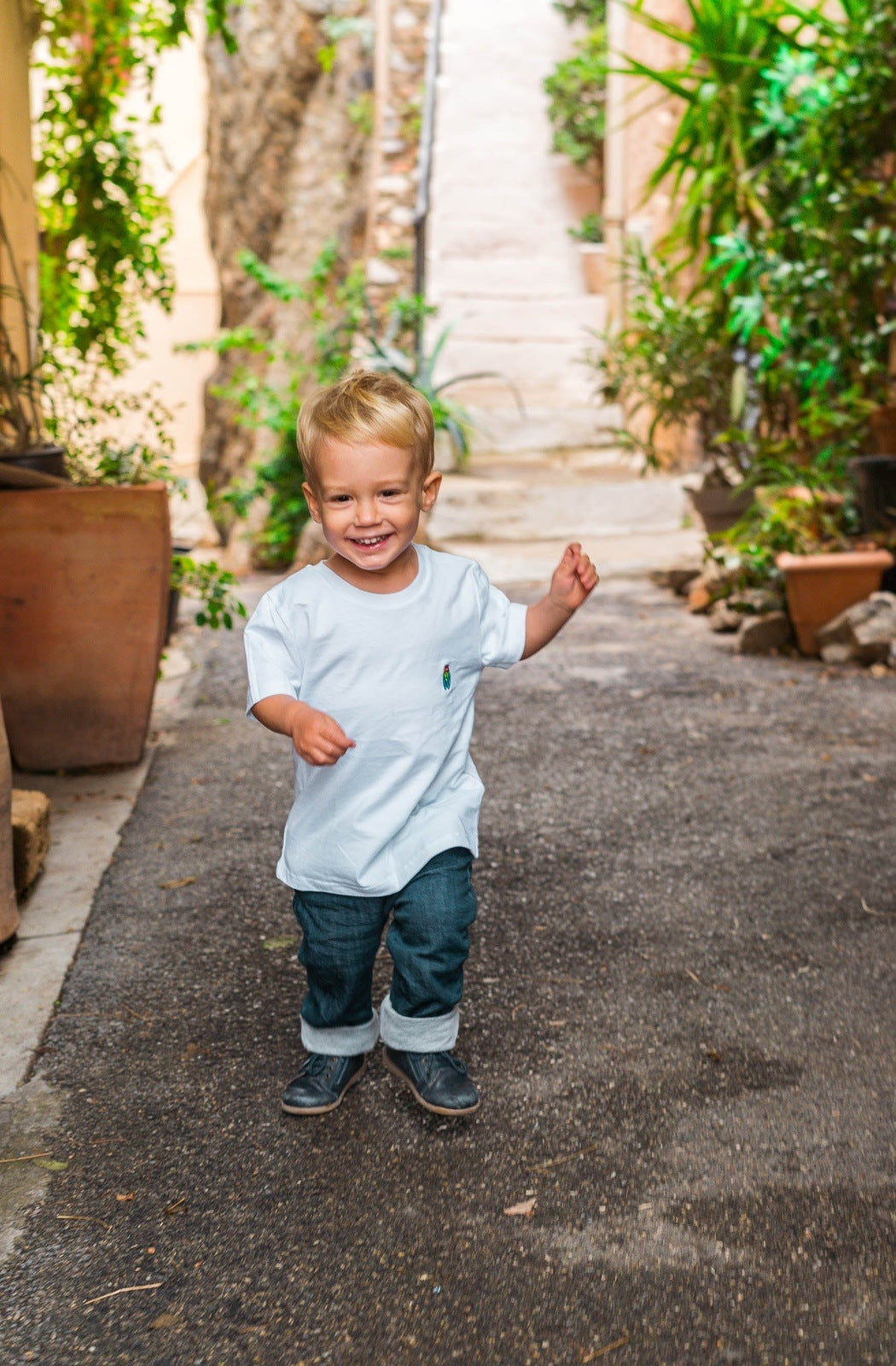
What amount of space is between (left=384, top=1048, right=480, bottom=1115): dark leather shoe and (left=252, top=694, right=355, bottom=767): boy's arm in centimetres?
55

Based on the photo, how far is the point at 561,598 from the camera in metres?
1.81

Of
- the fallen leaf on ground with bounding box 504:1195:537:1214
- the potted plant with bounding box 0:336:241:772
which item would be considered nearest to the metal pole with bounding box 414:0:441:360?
the potted plant with bounding box 0:336:241:772

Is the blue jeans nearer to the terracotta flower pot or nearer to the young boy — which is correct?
the young boy

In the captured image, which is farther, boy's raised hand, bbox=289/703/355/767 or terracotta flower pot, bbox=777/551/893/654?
terracotta flower pot, bbox=777/551/893/654

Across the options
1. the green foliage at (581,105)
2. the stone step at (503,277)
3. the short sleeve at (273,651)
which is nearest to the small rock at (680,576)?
the stone step at (503,277)

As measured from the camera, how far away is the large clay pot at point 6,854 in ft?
7.16

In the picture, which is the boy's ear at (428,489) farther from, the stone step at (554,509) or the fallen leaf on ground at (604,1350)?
the stone step at (554,509)

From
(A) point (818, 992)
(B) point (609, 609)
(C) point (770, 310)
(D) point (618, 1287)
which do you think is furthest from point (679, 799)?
(C) point (770, 310)

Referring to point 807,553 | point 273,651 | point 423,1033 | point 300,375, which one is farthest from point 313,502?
point 300,375

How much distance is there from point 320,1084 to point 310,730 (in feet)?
2.02

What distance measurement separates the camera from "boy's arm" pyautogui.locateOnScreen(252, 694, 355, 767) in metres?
1.53

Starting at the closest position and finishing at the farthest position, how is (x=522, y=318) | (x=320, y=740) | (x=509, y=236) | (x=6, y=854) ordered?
(x=320, y=740) < (x=6, y=854) < (x=522, y=318) < (x=509, y=236)

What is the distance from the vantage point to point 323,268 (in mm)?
8125

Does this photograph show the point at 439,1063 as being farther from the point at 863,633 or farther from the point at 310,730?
the point at 863,633
